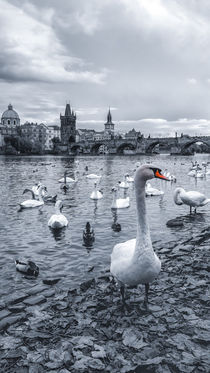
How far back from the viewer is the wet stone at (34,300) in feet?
17.4

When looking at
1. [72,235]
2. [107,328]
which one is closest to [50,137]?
[72,235]

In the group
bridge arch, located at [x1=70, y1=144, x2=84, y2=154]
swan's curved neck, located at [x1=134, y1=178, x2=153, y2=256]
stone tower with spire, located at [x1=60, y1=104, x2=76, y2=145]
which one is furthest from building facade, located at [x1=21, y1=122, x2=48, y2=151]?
swan's curved neck, located at [x1=134, y1=178, x2=153, y2=256]

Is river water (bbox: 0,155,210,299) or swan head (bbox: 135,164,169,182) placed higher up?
swan head (bbox: 135,164,169,182)

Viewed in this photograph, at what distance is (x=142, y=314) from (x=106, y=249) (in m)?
3.70

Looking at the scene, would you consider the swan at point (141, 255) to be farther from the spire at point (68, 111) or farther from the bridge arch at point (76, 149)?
the spire at point (68, 111)

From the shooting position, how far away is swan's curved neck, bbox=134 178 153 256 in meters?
4.42

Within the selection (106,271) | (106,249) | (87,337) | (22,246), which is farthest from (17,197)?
(87,337)

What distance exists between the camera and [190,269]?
6344 millimetres

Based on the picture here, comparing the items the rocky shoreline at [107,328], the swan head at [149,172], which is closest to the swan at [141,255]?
the swan head at [149,172]

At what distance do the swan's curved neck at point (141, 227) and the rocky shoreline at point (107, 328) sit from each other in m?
1.21

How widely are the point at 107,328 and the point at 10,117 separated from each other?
205 metres

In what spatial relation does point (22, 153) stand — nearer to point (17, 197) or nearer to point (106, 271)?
point (17, 197)

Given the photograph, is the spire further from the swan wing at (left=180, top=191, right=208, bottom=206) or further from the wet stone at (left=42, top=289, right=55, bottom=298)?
the wet stone at (left=42, top=289, right=55, bottom=298)

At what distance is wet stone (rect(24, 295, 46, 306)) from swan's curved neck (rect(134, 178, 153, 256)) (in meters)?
2.25
